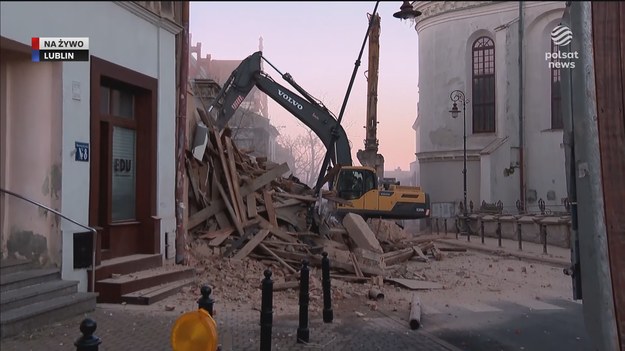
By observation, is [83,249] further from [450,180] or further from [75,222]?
[450,180]

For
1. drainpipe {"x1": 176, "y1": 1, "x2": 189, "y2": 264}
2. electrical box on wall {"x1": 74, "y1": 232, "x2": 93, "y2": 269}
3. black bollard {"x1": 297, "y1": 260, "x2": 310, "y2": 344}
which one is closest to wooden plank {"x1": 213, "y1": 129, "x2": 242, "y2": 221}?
drainpipe {"x1": 176, "y1": 1, "x2": 189, "y2": 264}

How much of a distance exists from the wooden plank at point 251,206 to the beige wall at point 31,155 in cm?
610

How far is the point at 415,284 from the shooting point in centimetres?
1232

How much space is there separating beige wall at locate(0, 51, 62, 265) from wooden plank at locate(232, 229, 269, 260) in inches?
175

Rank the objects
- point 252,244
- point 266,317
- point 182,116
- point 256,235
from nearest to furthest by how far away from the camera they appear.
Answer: point 266,317, point 182,116, point 252,244, point 256,235

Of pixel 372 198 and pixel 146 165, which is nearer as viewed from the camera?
pixel 146 165

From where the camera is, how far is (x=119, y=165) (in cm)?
1029

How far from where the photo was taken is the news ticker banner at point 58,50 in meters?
7.91

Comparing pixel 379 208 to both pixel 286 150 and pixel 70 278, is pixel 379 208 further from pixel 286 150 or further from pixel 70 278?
pixel 286 150

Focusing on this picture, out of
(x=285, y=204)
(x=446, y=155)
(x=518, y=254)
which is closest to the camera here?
(x=285, y=204)

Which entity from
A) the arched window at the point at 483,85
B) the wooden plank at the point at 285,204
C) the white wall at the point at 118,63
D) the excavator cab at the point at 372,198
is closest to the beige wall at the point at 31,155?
the white wall at the point at 118,63

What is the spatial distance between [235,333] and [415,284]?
5644 millimetres

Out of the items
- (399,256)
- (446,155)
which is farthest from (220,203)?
(446,155)

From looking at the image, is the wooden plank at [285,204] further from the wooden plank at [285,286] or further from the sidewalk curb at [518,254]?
the sidewalk curb at [518,254]
